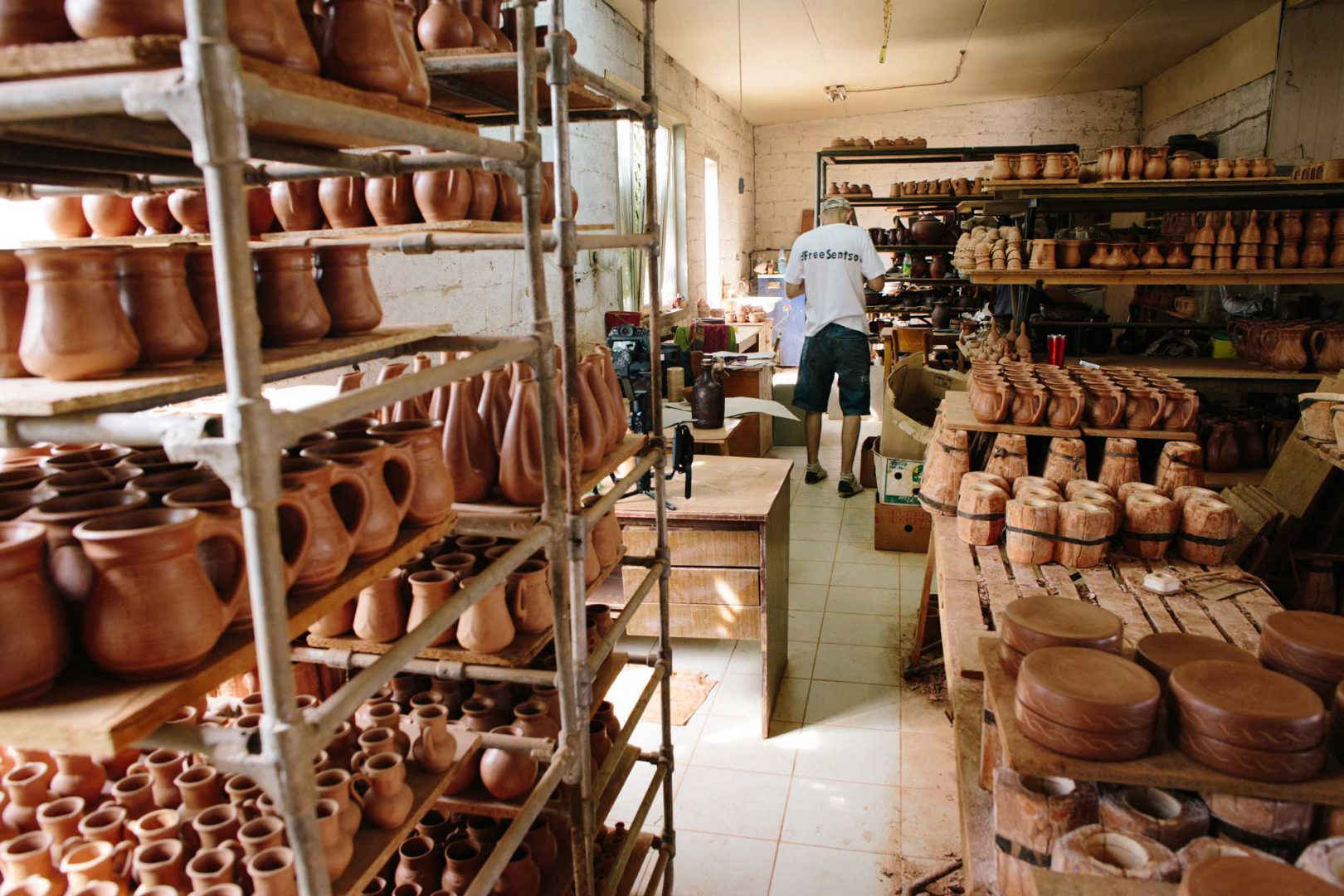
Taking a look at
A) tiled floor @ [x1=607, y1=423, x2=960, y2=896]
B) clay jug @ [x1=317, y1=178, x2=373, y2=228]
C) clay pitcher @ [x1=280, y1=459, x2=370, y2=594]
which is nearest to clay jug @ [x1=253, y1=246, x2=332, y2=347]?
clay pitcher @ [x1=280, y1=459, x2=370, y2=594]

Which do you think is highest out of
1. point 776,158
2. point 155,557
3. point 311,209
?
point 776,158

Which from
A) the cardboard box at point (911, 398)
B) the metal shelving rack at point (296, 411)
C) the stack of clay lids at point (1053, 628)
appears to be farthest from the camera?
the cardboard box at point (911, 398)

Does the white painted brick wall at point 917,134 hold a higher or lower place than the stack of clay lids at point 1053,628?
higher

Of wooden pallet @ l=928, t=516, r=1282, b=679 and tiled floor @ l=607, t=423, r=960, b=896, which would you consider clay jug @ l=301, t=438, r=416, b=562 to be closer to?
wooden pallet @ l=928, t=516, r=1282, b=679

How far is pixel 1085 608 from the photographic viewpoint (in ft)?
5.59

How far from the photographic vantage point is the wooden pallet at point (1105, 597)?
2.09 metres

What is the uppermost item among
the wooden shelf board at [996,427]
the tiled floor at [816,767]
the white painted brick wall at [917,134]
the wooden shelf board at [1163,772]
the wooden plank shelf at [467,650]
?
the white painted brick wall at [917,134]

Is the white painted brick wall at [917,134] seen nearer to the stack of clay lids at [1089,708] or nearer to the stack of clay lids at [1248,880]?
the stack of clay lids at [1089,708]

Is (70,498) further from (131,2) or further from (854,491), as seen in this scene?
(854,491)

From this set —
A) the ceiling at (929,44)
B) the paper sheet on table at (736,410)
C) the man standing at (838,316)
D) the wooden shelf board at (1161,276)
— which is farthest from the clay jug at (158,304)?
the ceiling at (929,44)

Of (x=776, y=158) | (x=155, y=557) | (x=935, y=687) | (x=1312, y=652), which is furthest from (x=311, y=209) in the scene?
(x=776, y=158)

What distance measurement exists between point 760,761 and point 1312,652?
5.65 feet

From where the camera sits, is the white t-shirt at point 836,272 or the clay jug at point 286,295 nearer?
the clay jug at point 286,295

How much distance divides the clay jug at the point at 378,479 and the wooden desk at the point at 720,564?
1502 mm
